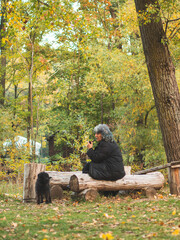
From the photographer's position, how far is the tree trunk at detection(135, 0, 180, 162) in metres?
8.77

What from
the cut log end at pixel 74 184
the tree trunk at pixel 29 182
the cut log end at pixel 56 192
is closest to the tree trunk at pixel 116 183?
the cut log end at pixel 74 184

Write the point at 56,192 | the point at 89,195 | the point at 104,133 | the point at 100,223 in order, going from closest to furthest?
1. the point at 100,223
2. the point at 89,195
3. the point at 104,133
4. the point at 56,192

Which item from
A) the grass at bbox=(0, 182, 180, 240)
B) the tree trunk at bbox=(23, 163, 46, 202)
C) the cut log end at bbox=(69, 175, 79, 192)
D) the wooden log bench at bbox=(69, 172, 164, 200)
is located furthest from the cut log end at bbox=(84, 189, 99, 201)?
the tree trunk at bbox=(23, 163, 46, 202)

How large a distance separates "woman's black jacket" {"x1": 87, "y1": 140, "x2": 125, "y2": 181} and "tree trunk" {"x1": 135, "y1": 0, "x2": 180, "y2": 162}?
172cm

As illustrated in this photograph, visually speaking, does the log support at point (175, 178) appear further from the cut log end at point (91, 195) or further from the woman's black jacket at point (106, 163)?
the cut log end at point (91, 195)

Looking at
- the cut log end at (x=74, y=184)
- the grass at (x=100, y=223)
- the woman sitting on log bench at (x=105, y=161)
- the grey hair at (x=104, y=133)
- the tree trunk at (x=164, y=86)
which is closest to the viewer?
the grass at (x=100, y=223)

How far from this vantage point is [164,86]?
346 inches

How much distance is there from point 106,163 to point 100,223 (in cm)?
305

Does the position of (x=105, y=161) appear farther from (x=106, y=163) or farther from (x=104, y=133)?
(x=104, y=133)

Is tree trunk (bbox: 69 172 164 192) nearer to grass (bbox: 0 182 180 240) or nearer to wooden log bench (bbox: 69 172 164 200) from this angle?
wooden log bench (bbox: 69 172 164 200)

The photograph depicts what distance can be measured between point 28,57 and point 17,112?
489cm

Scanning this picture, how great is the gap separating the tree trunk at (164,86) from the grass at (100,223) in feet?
7.50

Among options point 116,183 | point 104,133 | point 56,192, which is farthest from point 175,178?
point 56,192

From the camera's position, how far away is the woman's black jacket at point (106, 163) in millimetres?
8031
